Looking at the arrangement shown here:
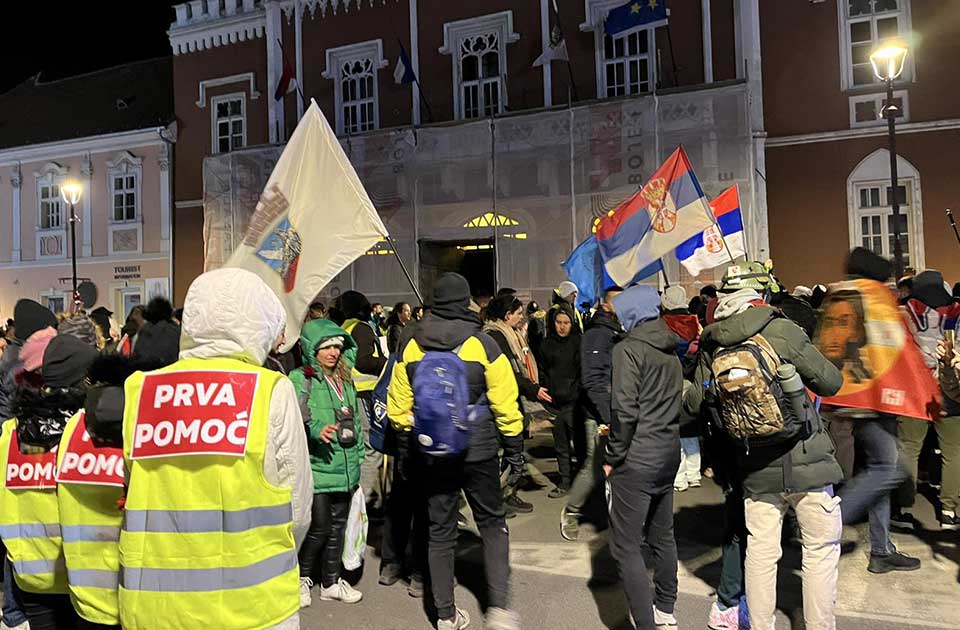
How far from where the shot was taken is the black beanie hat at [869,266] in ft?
13.9

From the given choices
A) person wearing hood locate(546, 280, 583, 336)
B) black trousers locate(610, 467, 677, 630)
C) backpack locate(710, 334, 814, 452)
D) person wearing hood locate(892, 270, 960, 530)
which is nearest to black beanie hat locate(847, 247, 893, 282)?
backpack locate(710, 334, 814, 452)

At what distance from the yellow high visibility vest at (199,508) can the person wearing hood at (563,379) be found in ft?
16.4

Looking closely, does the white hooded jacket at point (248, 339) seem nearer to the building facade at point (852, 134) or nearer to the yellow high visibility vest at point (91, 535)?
the yellow high visibility vest at point (91, 535)

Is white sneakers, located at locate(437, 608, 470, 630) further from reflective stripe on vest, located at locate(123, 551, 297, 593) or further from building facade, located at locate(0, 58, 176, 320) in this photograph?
building facade, located at locate(0, 58, 176, 320)

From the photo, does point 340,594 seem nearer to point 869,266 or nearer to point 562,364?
point 562,364

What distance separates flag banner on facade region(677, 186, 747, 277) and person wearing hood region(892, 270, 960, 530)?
2.98 meters

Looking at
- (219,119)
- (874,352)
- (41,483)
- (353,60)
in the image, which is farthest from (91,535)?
(219,119)

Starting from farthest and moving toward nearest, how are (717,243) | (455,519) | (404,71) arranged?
(404,71) < (717,243) < (455,519)

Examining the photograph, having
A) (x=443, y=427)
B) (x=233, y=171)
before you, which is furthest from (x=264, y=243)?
(x=233, y=171)

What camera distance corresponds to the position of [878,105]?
47.6 ft

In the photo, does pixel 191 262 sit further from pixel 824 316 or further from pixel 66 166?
pixel 824 316

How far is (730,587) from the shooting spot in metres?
4.06

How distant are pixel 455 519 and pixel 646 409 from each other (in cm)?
127

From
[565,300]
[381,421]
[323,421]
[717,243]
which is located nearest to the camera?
[323,421]
